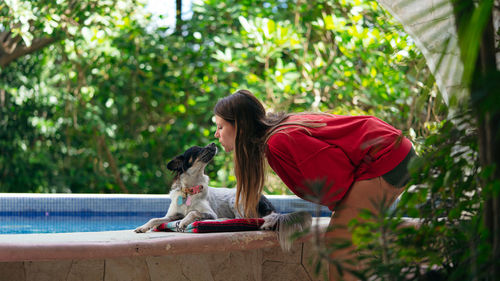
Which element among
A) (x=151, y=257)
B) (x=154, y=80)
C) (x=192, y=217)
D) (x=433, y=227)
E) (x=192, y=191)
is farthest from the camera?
(x=154, y=80)

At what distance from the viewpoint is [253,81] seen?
5539mm

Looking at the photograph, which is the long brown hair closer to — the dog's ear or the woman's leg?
the woman's leg

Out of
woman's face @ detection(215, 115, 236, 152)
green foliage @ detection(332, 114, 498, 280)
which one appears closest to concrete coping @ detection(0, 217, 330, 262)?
woman's face @ detection(215, 115, 236, 152)

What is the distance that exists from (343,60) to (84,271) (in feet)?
12.0

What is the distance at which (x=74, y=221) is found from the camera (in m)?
4.47

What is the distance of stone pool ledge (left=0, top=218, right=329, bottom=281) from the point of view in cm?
228

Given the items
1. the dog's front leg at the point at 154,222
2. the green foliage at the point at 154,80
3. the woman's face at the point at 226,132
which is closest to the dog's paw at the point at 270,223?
the woman's face at the point at 226,132

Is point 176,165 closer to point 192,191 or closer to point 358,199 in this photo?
point 192,191

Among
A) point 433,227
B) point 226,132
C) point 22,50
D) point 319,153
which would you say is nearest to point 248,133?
point 226,132

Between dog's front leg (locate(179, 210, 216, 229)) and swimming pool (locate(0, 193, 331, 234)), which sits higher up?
dog's front leg (locate(179, 210, 216, 229))

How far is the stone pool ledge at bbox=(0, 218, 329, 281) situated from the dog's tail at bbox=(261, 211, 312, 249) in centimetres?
5

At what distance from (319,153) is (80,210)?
9.35 feet

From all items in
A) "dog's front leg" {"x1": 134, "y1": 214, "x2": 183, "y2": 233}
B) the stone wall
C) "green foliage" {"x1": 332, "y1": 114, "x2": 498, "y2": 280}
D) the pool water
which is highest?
"green foliage" {"x1": 332, "y1": 114, "x2": 498, "y2": 280}

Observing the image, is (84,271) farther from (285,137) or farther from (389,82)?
(389,82)
